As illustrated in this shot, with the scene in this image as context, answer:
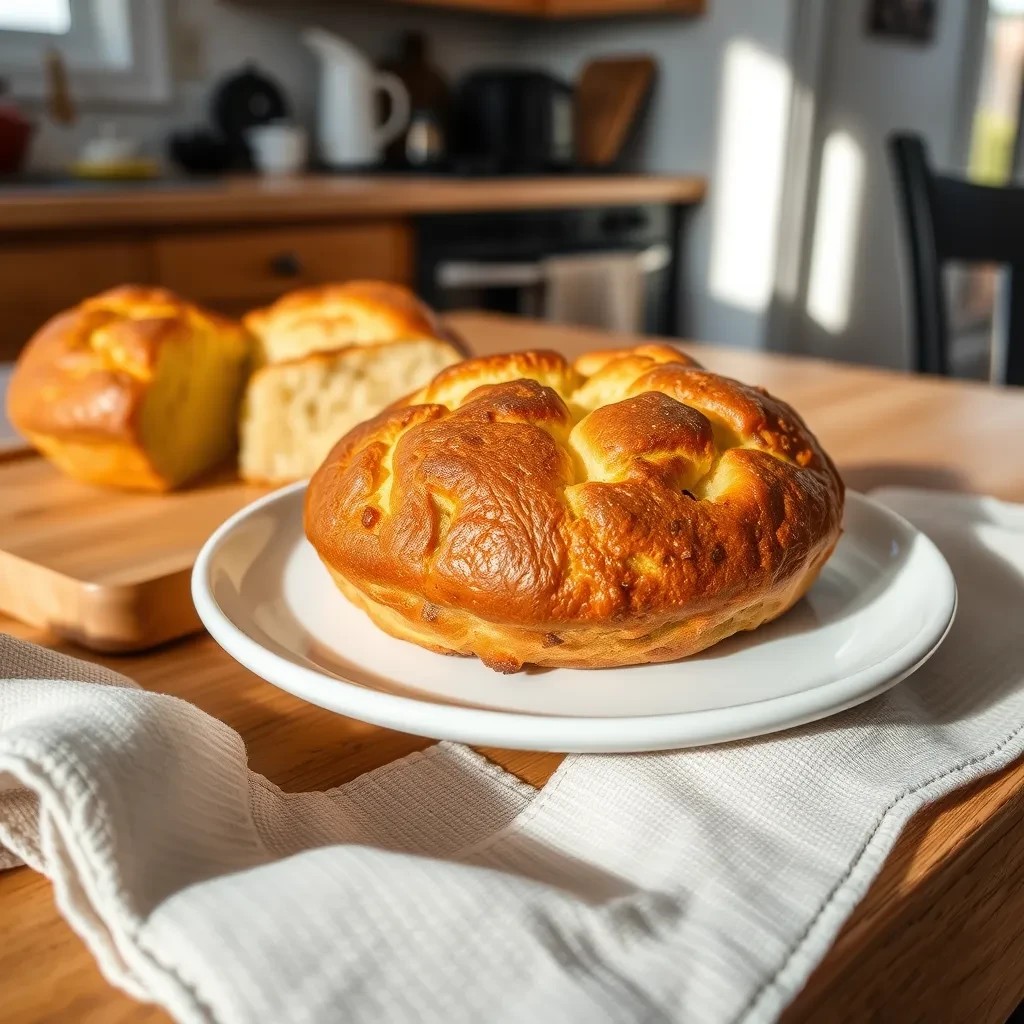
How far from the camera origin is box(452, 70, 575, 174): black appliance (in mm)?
3279

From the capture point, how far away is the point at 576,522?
49 centimetres

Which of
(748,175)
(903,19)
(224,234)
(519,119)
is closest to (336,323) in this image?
(224,234)

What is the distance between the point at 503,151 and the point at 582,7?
0.54 metres

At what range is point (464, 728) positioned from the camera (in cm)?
44

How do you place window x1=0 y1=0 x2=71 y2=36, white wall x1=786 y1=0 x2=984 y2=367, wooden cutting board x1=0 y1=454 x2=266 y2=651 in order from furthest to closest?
white wall x1=786 y1=0 x2=984 y2=367
window x1=0 y1=0 x2=71 y2=36
wooden cutting board x1=0 y1=454 x2=266 y2=651

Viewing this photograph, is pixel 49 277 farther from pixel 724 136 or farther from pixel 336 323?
pixel 724 136

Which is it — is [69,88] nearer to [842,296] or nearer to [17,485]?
[17,485]

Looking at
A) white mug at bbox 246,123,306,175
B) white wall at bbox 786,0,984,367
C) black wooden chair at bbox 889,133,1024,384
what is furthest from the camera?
white wall at bbox 786,0,984,367

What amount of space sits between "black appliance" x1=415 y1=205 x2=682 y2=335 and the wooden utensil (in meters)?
0.39

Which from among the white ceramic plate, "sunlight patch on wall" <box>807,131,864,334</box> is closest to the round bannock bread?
the white ceramic plate

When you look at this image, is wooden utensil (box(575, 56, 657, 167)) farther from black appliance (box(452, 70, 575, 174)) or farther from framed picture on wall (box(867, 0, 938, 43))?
framed picture on wall (box(867, 0, 938, 43))

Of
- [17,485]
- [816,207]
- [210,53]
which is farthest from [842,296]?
[17,485]

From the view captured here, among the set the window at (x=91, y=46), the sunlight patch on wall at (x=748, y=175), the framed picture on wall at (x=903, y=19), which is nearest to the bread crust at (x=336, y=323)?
the window at (x=91, y=46)

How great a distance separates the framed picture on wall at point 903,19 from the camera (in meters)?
3.50
